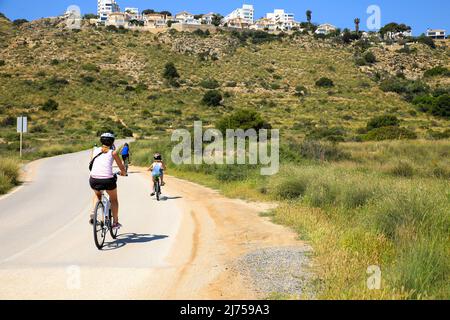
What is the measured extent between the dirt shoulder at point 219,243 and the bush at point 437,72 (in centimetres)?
8653

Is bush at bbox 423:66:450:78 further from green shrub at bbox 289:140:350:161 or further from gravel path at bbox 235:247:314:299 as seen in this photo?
gravel path at bbox 235:247:314:299

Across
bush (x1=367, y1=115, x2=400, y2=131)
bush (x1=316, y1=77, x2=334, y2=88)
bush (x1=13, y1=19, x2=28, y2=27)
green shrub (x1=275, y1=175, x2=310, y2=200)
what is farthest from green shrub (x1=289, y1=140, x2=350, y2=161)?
bush (x1=13, y1=19, x2=28, y2=27)

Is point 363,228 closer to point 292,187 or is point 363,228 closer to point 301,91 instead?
point 292,187

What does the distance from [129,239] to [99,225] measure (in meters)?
1.11

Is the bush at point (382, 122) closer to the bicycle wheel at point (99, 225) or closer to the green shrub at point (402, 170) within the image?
the green shrub at point (402, 170)

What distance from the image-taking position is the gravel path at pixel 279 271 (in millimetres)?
6609

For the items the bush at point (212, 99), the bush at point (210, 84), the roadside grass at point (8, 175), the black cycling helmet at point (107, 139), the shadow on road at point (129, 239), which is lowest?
the shadow on road at point (129, 239)

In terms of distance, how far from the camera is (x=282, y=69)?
92.1 meters

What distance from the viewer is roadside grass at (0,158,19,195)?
1877 centimetres

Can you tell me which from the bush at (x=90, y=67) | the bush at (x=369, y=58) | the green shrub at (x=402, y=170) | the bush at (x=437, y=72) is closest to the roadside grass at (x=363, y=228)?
the green shrub at (x=402, y=170)

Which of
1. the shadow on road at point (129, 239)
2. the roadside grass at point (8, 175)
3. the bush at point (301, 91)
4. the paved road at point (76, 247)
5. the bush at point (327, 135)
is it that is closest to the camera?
the paved road at point (76, 247)

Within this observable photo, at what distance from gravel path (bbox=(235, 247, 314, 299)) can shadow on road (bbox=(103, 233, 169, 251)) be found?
231cm

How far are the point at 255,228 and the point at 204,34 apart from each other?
9970 cm
